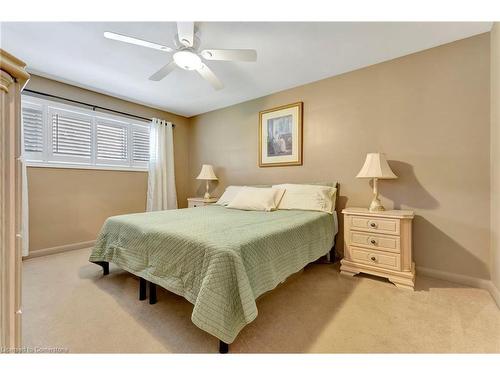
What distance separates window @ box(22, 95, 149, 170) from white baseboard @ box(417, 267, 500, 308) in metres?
4.16

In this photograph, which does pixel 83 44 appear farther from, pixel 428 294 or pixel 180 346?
pixel 428 294

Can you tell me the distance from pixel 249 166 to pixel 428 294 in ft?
8.56

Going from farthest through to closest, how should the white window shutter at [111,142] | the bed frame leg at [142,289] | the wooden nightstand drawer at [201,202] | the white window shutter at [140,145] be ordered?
the white window shutter at [140,145] < the wooden nightstand drawer at [201,202] < the white window shutter at [111,142] < the bed frame leg at [142,289]

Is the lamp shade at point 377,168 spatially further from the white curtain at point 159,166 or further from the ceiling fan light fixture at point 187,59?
the white curtain at point 159,166

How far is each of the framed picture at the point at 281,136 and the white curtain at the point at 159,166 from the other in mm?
1781

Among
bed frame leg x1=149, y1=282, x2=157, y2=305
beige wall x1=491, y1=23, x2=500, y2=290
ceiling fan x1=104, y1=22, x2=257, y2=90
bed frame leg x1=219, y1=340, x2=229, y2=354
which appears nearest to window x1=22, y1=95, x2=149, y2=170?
ceiling fan x1=104, y1=22, x2=257, y2=90

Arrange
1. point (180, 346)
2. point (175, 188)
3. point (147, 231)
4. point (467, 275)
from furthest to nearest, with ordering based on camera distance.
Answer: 1. point (175, 188)
2. point (467, 275)
3. point (147, 231)
4. point (180, 346)

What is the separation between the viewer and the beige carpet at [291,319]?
1237 millimetres

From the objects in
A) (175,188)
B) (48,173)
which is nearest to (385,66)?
(175,188)

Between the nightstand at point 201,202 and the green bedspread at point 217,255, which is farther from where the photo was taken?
the nightstand at point 201,202

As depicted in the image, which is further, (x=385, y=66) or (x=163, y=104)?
(x=163, y=104)

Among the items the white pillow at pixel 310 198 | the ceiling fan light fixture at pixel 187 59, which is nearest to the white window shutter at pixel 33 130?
the ceiling fan light fixture at pixel 187 59

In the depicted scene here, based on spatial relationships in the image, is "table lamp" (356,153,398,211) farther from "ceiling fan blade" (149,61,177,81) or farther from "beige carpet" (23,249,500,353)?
"ceiling fan blade" (149,61,177,81)
